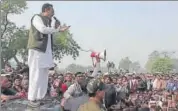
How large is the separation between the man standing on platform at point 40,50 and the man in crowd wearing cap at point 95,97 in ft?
4.73

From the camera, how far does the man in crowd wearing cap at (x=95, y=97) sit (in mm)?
4621

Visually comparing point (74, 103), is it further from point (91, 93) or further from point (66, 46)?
point (66, 46)

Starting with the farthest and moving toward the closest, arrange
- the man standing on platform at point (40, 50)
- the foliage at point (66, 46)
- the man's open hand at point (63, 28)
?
the foliage at point (66, 46), the man standing on platform at point (40, 50), the man's open hand at point (63, 28)

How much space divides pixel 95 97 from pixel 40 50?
5.92 ft

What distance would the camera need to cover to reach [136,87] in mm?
22672

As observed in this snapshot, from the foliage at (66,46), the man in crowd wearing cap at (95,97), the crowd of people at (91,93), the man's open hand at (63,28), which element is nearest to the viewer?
the man in crowd wearing cap at (95,97)

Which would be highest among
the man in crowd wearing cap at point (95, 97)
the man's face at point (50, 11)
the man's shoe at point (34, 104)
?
the man's face at point (50, 11)

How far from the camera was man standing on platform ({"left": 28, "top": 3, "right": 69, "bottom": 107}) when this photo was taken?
20.2 feet

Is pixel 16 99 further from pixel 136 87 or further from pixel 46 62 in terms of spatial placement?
pixel 136 87

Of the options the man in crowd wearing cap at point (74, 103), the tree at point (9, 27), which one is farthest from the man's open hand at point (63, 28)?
the tree at point (9, 27)

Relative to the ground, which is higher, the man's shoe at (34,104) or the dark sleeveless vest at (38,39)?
the dark sleeveless vest at (38,39)

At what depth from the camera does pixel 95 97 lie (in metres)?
4.71

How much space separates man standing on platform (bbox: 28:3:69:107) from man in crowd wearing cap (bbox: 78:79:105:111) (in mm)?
1442

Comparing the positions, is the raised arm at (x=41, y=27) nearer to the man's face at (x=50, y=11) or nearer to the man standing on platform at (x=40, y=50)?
the man standing on platform at (x=40, y=50)
